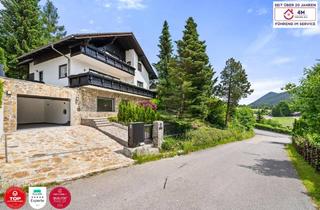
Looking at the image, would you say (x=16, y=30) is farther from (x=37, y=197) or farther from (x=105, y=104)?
(x=37, y=197)

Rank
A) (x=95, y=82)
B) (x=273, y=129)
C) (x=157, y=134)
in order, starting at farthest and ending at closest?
(x=273, y=129), (x=95, y=82), (x=157, y=134)

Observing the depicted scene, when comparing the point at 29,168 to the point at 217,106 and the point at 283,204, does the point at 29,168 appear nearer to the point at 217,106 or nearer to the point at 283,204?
the point at 283,204

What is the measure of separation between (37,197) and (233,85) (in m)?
30.7

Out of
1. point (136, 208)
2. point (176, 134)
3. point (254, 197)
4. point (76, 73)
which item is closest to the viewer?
point (136, 208)

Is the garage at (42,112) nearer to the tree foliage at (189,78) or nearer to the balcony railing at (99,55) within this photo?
the balcony railing at (99,55)

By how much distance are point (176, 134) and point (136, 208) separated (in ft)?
36.3

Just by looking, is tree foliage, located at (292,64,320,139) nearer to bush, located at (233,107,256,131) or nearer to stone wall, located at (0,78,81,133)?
stone wall, located at (0,78,81,133)

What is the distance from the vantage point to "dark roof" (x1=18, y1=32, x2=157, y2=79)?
1658cm

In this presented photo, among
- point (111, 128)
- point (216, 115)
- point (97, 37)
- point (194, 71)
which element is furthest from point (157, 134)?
point (216, 115)

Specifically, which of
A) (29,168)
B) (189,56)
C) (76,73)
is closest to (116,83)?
(76,73)

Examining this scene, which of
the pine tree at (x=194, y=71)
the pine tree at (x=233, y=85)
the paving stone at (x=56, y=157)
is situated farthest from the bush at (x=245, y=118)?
the paving stone at (x=56, y=157)

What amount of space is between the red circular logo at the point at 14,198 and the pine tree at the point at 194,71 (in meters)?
14.1

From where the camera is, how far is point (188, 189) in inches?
241

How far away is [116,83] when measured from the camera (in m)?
19.5
